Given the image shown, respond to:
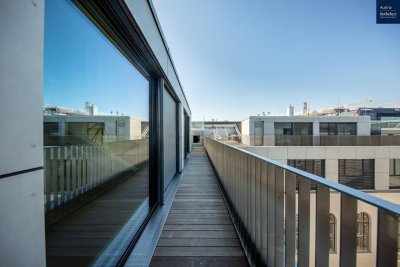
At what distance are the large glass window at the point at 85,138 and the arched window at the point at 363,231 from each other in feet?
4.98

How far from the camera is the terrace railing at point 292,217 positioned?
25.5 inches

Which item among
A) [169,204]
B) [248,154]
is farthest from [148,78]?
[169,204]

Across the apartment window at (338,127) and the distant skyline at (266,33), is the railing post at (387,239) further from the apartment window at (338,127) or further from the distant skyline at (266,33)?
the apartment window at (338,127)

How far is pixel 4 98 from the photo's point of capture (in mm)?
606

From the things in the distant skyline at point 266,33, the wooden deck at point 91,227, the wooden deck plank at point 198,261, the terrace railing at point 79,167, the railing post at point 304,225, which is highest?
the distant skyline at point 266,33

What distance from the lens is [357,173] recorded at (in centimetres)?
941

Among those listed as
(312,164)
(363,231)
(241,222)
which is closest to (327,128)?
(312,164)

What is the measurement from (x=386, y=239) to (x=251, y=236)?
1454 mm

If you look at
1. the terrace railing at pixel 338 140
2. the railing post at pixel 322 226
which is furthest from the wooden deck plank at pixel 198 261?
the terrace railing at pixel 338 140

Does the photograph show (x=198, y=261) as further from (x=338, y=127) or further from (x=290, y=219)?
(x=338, y=127)

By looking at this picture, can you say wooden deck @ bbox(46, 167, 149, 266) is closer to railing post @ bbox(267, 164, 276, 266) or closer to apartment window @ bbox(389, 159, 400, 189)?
railing post @ bbox(267, 164, 276, 266)

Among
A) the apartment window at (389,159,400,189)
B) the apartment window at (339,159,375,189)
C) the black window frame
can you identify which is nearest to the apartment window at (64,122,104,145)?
the black window frame

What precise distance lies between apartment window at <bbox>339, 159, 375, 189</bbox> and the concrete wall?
39.4 ft

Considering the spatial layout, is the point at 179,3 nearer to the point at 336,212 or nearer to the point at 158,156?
the point at 158,156
